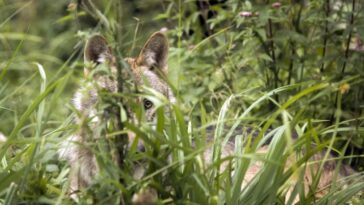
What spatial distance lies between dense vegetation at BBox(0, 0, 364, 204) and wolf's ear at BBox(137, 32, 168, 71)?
18 centimetres

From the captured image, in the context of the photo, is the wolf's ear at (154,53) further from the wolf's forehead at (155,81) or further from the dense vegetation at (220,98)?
the dense vegetation at (220,98)

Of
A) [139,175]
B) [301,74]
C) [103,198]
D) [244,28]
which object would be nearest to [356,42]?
[301,74]

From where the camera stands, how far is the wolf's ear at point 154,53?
4.91 meters

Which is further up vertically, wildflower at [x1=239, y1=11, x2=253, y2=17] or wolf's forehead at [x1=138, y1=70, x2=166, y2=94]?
wildflower at [x1=239, y1=11, x2=253, y2=17]

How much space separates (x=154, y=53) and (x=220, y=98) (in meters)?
Result: 0.83

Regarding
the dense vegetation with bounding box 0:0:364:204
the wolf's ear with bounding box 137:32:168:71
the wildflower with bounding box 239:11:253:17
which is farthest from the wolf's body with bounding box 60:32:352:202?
the wildflower with bounding box 239:11:253:17

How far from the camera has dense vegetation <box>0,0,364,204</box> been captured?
304 centimetres

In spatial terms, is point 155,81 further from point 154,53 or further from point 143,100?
point 143,100

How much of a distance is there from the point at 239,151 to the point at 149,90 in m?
0.76

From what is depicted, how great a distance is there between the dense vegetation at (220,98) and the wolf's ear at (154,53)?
18 cm

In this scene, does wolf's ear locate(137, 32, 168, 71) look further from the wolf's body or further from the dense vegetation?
the dense vegetation

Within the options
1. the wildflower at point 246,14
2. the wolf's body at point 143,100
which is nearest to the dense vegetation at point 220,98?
the wildflower at point 246,14

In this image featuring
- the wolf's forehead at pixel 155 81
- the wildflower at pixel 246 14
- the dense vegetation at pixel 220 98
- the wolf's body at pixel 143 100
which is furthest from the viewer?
the wildflower at pixel 246 14

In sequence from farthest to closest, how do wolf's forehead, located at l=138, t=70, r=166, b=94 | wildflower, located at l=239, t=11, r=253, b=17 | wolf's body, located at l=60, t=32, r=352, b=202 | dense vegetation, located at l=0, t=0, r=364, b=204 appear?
wildflower, located at l=239, t=11, r=253, b=17 → wolf's forehead, located at l=138, t=70, r=166, b=94 → wolf's body, located at l=60, t=32, r=352, b=202 → dense vegetation, located at l=0, t=0, r=364, b=204
